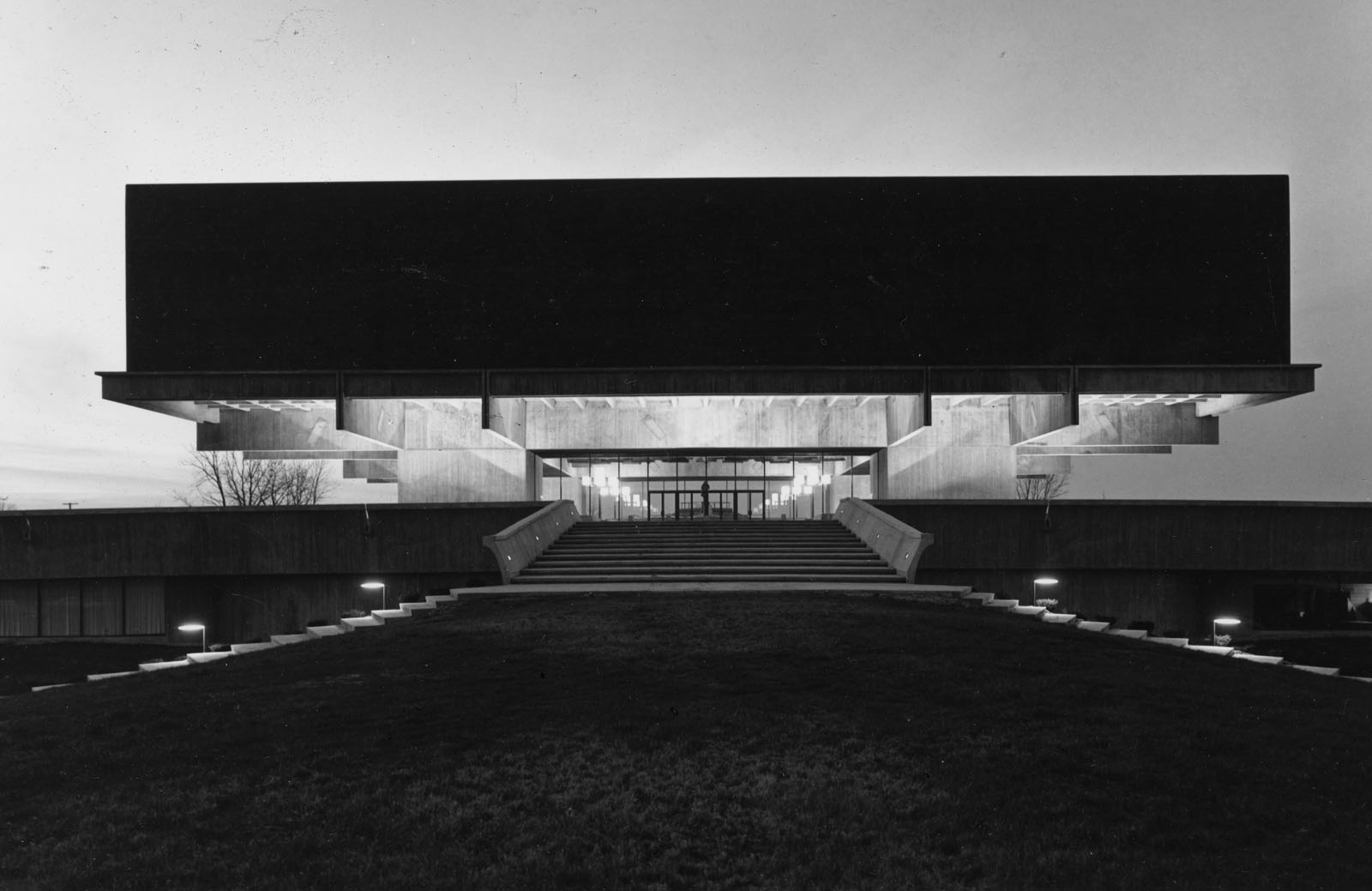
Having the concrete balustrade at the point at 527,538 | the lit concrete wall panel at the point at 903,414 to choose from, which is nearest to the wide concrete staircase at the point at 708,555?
the concrete balustrade at the point at 527,538

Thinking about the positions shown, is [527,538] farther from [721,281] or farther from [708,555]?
[721,281]

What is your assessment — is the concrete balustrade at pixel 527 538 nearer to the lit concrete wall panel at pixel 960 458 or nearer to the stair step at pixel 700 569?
the stair step at pixel 700 569

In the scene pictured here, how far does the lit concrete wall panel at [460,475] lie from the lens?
31.6 meters

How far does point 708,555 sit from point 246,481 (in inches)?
2692

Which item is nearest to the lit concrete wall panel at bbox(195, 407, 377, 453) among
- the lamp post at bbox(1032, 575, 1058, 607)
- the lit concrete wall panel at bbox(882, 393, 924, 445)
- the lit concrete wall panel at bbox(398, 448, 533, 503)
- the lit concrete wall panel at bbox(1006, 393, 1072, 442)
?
the lit concrete wall panel at bbox(398, 448, 533, 503)

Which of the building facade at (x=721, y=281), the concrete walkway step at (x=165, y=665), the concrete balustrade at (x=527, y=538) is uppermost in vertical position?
the building facade at (x=721, y=281)

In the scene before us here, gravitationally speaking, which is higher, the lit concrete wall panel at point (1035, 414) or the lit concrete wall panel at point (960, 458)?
the lit concrete wall panel at point (1035, 414)

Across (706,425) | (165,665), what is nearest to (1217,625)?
(706,425)

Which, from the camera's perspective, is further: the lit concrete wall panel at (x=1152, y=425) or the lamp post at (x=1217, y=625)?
the lit concrete wall panel at (x=1152, y=425)

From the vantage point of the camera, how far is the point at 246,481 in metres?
74.6

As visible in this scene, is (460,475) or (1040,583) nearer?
(1040,583)

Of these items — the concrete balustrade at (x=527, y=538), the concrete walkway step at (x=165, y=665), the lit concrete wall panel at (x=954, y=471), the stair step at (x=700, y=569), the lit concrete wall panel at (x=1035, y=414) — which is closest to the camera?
the concrete walkway step at (x=165, y=665)

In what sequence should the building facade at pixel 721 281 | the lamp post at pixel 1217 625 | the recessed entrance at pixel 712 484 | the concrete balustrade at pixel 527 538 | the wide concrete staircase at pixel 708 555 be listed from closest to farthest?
1. the concrete balustrade at pixel 527 538
2. the wide concrete staircase at pixel 708 555
3. the lamp post at pixel 1217 625
4. the building facade at pixel 721 281
5. the recessed entrance at pixel 712 484

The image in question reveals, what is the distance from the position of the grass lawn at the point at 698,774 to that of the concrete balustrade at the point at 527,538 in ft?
21.4
